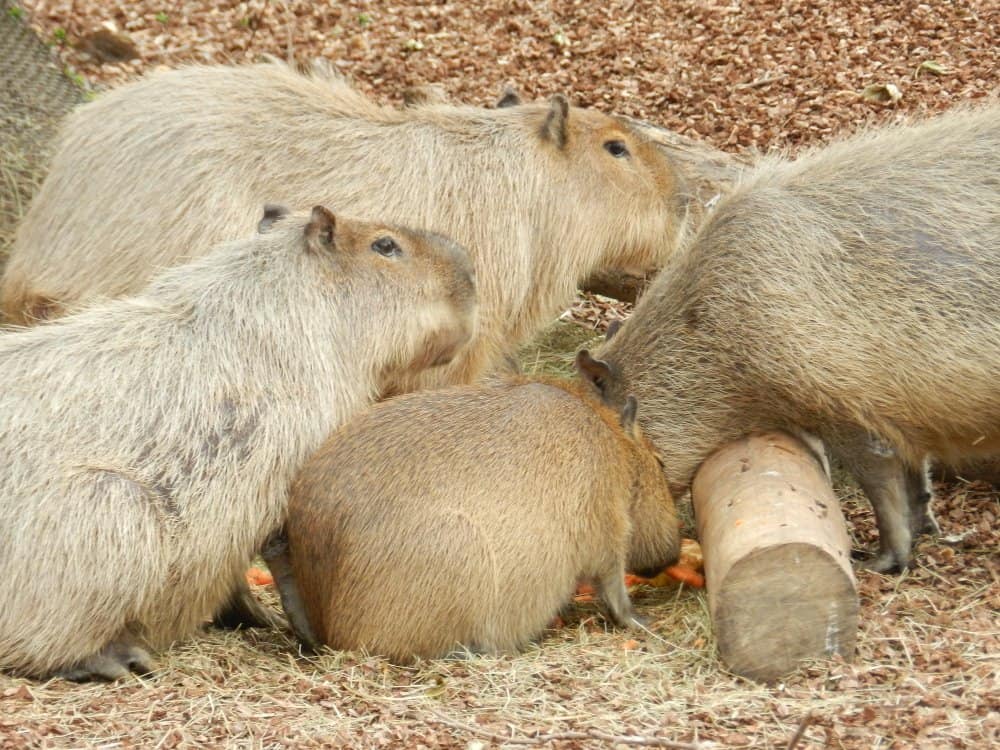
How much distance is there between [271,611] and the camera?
6.15m

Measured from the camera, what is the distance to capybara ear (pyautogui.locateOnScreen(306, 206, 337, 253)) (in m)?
5.70

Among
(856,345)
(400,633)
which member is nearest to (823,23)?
(856,345)

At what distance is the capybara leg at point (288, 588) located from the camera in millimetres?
5496

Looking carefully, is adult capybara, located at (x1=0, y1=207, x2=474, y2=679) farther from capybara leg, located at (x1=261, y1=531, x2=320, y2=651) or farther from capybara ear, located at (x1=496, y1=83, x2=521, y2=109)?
capybara ear, located at (x1=496, y1=83, x2=521, y2=109)

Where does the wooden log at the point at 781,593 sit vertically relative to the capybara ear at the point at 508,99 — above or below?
below

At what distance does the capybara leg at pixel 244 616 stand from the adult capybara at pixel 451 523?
454 millimetres

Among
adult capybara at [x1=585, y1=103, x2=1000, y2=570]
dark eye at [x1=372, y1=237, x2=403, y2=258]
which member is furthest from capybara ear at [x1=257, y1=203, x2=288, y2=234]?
adult capybara at [x1=585, y1=103, x2=1000, y2=570]

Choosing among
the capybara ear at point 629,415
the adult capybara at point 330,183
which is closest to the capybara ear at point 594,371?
the capybara ear at point 629,415

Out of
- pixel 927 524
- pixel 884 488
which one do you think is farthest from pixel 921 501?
pixel 884 488

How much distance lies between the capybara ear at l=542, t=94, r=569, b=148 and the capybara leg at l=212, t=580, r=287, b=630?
2562 mm

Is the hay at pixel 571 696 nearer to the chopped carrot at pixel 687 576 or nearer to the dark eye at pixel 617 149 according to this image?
the chopped carrot at pixel 687 576

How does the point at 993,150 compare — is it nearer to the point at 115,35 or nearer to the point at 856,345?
the point at 856,345

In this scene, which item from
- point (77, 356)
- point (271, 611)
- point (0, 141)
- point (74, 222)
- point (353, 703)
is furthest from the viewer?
point (0, 141)

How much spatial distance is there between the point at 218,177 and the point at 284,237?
2.79 ft
